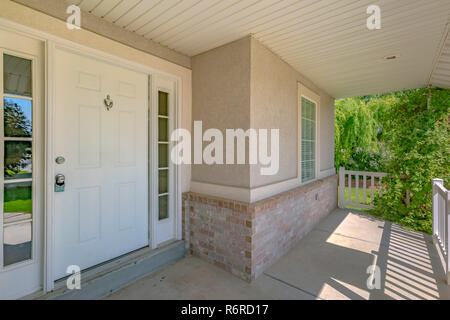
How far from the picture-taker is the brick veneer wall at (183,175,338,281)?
2.48m

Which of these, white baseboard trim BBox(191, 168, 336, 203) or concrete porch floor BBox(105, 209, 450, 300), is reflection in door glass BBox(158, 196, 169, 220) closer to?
white baseboard trim BBox(191, 168, 336, 203)

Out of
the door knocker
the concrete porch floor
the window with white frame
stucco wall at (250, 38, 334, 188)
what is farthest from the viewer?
the window with white frame

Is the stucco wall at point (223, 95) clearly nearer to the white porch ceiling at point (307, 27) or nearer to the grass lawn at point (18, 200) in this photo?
the white porch ceiling at point (307, 27)

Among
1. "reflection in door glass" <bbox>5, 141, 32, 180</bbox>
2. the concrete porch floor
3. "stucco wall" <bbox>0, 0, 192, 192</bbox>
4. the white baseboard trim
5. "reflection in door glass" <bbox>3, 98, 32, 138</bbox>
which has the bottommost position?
the concrete porch floor

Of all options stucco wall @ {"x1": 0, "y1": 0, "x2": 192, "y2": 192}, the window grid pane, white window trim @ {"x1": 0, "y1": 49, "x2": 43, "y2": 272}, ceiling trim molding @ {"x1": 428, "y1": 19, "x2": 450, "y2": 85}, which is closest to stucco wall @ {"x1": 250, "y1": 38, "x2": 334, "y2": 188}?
stucco wall @ {"x1": 0, "y1": 0, "x2": 192, "y2": 192}

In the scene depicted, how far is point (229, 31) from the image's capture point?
2.44 metres

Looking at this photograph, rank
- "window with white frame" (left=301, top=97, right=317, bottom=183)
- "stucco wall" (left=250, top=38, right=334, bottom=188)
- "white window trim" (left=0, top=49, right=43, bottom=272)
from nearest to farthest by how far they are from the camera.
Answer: "white window trim" (left=0, top=49, right=43, bottom=272)
"stucco wall" (left=250, top=38, right=334, bottom=188)
"window with white frame" (left=301, top=97, right=317, bottom=183)

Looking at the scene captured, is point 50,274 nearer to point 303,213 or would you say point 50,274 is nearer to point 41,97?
point 41,97

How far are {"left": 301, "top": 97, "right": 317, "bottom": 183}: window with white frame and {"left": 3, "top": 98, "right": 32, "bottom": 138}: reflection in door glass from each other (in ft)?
11.9

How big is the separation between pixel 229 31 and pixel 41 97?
1.90m

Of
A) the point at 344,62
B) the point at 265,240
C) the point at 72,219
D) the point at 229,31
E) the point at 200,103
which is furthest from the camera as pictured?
the point at 344,62

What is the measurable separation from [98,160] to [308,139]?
3.47 m

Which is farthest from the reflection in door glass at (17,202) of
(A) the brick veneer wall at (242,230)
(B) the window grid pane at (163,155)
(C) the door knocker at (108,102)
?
(A) the brick veneer wall at (242,230)

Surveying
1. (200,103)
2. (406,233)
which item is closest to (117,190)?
(200,103)
